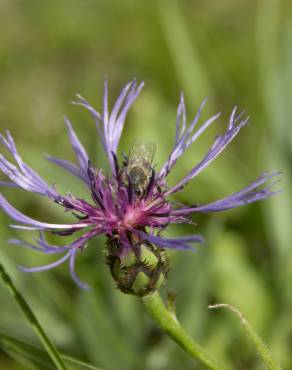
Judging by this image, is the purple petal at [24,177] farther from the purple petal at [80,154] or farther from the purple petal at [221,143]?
the purple petal at [221,143]

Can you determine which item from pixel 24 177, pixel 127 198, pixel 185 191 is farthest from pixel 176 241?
pixel 185 191

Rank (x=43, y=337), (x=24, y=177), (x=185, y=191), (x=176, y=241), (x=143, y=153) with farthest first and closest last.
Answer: (x=185, y=191)
(x=143, y=153)
(x=24, y=177)
(x=43, y=337)
(x=176, y=241)

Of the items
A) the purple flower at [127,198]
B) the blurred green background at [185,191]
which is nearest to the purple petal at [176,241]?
the purple flower at [127,198]

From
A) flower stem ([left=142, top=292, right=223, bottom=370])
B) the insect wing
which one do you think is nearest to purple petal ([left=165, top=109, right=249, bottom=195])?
the insect wing

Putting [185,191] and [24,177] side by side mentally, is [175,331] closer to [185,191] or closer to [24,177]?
[24,177]

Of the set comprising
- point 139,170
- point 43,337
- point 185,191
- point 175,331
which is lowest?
point 43,337

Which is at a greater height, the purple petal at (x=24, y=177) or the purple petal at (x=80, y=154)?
the purple petal at (x=80, y=154)
